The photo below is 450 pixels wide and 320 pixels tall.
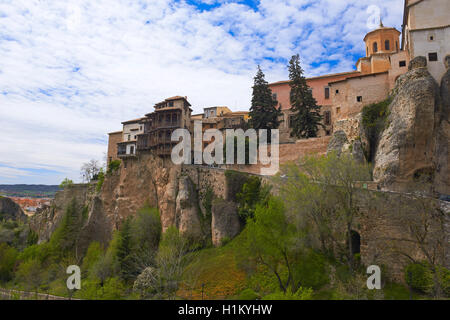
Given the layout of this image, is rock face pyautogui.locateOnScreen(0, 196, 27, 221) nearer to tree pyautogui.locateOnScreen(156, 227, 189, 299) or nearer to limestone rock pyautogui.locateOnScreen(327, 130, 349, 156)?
tree pyautogui.locateOnScreen(156, 227, 189, 299)

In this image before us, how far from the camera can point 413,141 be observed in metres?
24.8

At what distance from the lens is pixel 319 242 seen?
19844mm

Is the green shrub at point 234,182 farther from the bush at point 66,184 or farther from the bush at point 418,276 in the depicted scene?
the bush at point 66,184

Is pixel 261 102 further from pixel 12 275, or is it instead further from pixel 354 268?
pixel 12 275

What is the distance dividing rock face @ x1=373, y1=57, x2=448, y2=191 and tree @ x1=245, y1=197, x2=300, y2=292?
11.3m

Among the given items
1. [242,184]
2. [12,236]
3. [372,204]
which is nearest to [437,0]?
[372,204]

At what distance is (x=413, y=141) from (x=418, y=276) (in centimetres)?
1245

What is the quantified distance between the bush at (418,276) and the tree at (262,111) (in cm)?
2805

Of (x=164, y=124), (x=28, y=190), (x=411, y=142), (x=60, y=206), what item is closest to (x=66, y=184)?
(x=60, y=206)

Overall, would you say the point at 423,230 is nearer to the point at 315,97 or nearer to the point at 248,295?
the point at 248,295

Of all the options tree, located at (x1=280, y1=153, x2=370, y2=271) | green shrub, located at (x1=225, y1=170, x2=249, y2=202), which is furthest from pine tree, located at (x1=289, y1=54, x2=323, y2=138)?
tree, located at (x1=280, y1=153, x2=370, y2=271)

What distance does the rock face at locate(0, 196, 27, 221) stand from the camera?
224 ft

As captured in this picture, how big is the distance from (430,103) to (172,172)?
2908 centimetres

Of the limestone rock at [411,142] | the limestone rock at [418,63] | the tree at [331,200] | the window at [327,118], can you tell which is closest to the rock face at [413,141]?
the limestone rock at [411,142]
